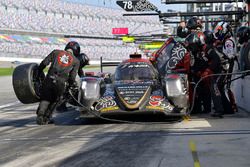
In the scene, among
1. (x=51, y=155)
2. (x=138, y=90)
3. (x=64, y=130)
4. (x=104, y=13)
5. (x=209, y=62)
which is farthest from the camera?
(x=104, y=13)

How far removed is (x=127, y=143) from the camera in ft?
24.7

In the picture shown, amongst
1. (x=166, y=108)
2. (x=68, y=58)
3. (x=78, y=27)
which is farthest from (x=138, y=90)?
(x=78, y=27)

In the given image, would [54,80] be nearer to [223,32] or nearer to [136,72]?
[136,72]

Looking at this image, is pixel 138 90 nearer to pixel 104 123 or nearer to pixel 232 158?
pixel 104 123

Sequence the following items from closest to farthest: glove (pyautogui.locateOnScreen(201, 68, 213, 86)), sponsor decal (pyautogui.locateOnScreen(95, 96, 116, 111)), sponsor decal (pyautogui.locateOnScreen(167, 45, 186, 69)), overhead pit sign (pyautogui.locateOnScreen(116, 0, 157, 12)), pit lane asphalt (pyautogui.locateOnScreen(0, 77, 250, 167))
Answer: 1. pit lane asphalt (pyautogui.locateOnScreen(0, 77, 250, 167))
2. sponsor decal (pyautogui.locateOnScreen(95, 96, 116, 111))
3. glove (pyautogui.locateOnScreen(201, 68, 213, 86))
4. sponsor decal (pyautogui.locateOnScreen(167, 45, 186, 69))
5. overhead pit sign (pyautogui.locateOnScreen(116, 0, 157, 12))

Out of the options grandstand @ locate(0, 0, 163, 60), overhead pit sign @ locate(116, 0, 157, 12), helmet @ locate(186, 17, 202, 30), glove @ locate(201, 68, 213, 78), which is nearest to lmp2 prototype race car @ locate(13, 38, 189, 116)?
glove @ locate(201, 68, 213, 78)

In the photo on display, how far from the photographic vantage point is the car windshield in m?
11.3

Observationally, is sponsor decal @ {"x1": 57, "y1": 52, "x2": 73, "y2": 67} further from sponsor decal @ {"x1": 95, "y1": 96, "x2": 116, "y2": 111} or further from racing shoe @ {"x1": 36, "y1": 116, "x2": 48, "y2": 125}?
racing shoe @ {"x1": 36, "y1": 116, "x2": 48, "y2": 125}

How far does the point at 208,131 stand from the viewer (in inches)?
343

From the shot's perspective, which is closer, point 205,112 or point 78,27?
point 205,112

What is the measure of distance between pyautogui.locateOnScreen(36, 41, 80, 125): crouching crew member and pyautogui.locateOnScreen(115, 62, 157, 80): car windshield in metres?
1.34

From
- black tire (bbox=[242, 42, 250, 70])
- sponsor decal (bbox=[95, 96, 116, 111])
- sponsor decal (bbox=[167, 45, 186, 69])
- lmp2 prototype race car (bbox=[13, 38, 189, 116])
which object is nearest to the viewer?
lmp2 prototype race car (bbox=[13, 38, 189, 116])

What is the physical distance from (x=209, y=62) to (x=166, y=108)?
7.16 ft

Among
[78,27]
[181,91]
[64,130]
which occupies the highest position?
[78,27]
